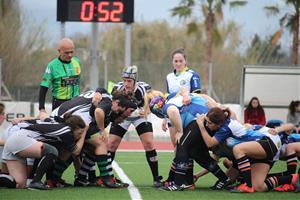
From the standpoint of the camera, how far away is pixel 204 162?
11.4 metres

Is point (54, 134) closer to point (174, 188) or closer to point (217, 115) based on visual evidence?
point (174, 188)

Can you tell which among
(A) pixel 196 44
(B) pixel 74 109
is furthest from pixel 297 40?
(B) pixel 74 109

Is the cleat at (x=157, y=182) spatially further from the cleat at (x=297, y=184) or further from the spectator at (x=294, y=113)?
the spectator at (x=294, y=113)

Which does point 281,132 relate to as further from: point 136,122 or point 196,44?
point 196,44

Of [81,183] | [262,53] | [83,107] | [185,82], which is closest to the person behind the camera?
[83,107]

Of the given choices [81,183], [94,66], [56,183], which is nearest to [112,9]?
[94,66]

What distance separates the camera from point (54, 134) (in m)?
10.9

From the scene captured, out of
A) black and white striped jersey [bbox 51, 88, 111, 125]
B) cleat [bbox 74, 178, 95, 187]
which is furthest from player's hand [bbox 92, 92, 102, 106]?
cleat [bbox 74, 178, 95, 187]

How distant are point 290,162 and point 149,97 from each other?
7.41ft

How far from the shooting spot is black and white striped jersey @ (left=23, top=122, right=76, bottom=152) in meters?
10.8

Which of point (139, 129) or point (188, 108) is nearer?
point (188, 108)

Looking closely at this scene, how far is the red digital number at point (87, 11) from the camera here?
798 inches

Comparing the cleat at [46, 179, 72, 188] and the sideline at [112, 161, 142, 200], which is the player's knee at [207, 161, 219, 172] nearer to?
the sideline at [112, 161, 142, 200]

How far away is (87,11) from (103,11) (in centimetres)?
39
